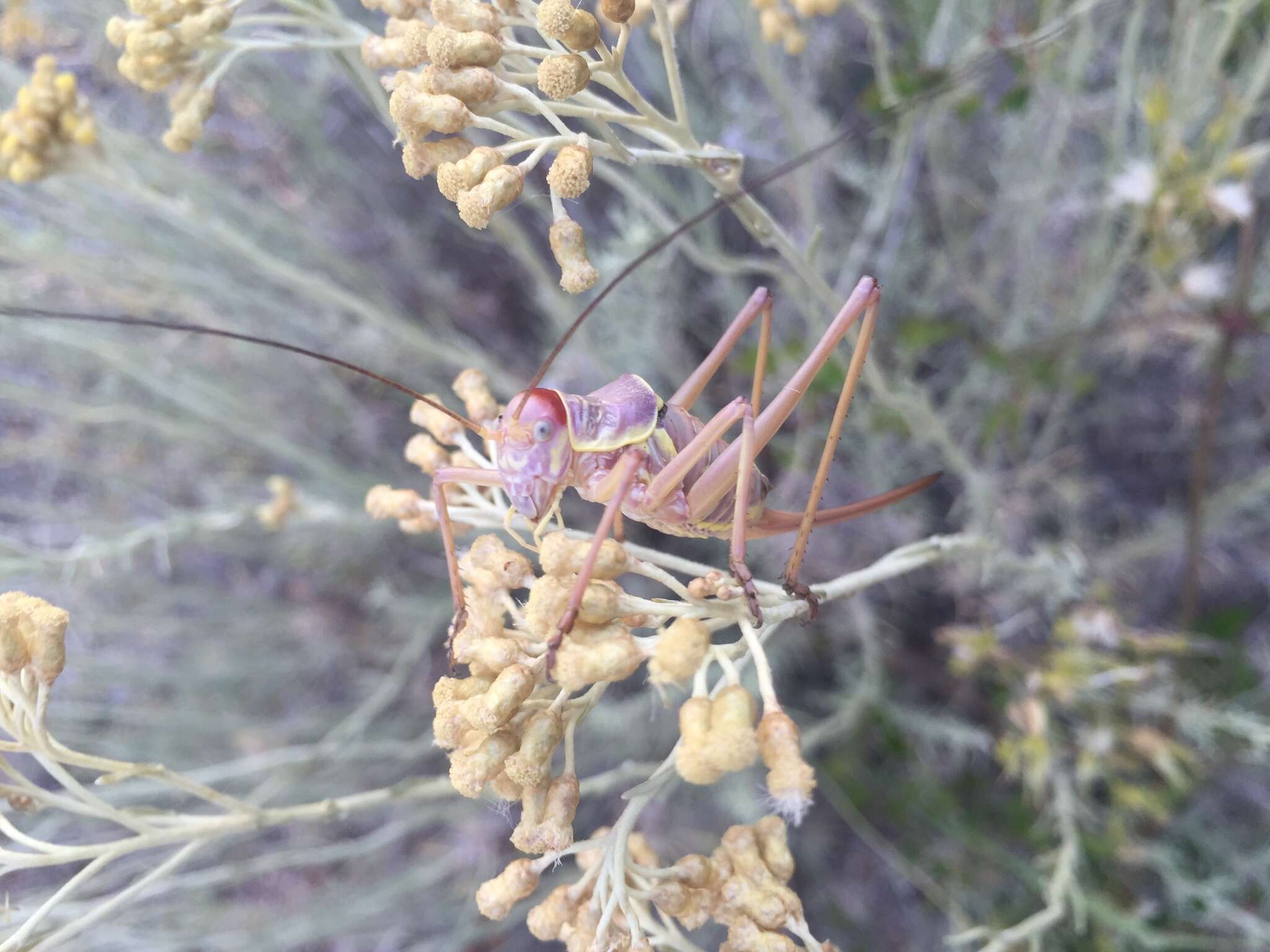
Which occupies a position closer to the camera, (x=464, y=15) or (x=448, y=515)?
(x=464, y=15)

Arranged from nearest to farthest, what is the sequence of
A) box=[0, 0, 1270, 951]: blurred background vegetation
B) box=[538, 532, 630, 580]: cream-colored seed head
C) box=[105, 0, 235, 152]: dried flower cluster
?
box=[538, 532, 630, 580]: cream-colored seed head → box=[105, 0, 235, 152]: dried flower cluster → box=[0, 0, 1270, 951]: blurred background vegetation

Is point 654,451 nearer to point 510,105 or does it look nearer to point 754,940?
point 510,105

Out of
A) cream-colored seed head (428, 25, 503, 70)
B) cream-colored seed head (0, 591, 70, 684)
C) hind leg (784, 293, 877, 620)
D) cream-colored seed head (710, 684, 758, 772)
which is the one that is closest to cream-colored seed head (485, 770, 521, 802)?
cream-colored seed head (710, 684, 758, 772)

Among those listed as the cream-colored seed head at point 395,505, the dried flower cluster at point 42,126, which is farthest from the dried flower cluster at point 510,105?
the dried flower cluster at point 42,126

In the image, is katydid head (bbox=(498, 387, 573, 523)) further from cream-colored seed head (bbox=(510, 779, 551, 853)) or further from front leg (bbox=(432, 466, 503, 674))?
cream-colored seed head (bbox=(510, 779, 551, 853))

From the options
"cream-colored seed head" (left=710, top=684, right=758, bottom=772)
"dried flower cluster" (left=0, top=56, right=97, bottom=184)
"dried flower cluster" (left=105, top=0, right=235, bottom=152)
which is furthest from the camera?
"dried flower cluster" (left=0, top=56, right=97, bottom=184)

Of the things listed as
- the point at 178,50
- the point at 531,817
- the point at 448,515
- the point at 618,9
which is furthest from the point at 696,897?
the point at 178,50
